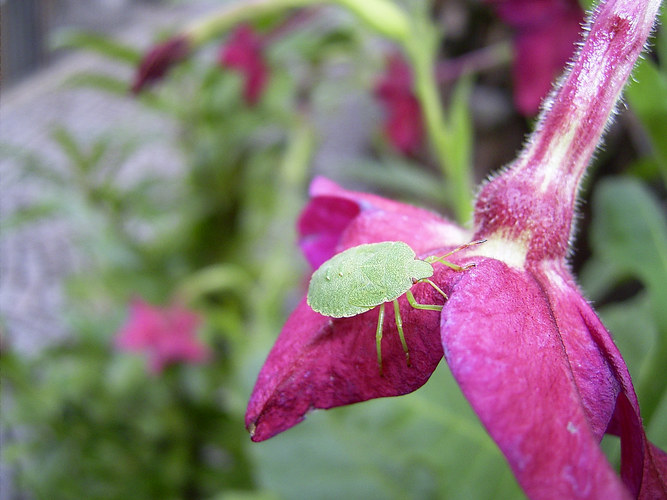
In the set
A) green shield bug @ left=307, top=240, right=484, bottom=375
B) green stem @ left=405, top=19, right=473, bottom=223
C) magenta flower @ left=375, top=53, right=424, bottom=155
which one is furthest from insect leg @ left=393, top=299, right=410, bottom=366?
magenta flower @ left=375, top=53, right=424, bottom=155

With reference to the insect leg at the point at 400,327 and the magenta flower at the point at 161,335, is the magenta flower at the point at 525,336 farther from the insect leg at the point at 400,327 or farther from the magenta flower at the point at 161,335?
the magenta flower at the point at 161,335

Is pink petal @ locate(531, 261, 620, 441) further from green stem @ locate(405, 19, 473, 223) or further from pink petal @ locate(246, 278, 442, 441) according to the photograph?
green stem @ locate(405, 19, 473, 223)

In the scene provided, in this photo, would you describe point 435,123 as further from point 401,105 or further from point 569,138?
point 401,105

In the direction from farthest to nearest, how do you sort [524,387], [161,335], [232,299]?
[232,299]
[161,335]
[524,387]

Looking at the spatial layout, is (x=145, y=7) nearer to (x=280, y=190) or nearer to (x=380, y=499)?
(x=280, y=190)

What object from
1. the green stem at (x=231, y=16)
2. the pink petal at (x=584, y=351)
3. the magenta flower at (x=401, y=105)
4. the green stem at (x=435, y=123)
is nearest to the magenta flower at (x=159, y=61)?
the green stem at (x=231, y=16)

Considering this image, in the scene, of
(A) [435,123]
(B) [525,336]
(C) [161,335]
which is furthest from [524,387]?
(C) [161,335]
